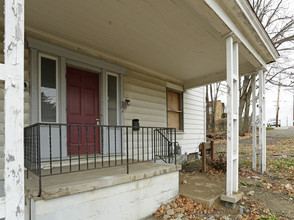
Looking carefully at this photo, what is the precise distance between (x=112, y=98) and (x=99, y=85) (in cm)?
40

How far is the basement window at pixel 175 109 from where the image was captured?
5971mm

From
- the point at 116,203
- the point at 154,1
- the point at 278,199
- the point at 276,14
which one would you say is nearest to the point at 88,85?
the point at 154,1

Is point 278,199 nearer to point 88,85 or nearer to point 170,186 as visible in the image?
point 170,186

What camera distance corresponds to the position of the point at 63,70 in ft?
11.1

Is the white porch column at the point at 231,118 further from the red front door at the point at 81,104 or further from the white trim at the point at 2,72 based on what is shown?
the white trim at the point at 2,72

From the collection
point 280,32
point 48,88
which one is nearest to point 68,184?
point 48,88

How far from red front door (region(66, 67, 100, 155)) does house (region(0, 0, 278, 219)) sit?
20mm

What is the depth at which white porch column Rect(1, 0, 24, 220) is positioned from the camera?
1007 millimetres

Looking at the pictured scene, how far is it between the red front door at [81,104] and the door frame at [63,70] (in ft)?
0.41

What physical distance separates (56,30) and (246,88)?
13.3m

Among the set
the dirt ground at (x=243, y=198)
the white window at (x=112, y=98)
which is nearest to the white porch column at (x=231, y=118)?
the dirt ground at (x=243, y=198)

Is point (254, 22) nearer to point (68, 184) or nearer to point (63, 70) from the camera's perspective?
point (63, 70)

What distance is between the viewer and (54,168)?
3.12m

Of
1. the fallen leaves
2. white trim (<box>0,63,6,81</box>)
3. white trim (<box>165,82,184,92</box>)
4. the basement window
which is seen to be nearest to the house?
white trim (<box>0,63,6,81</box>)
